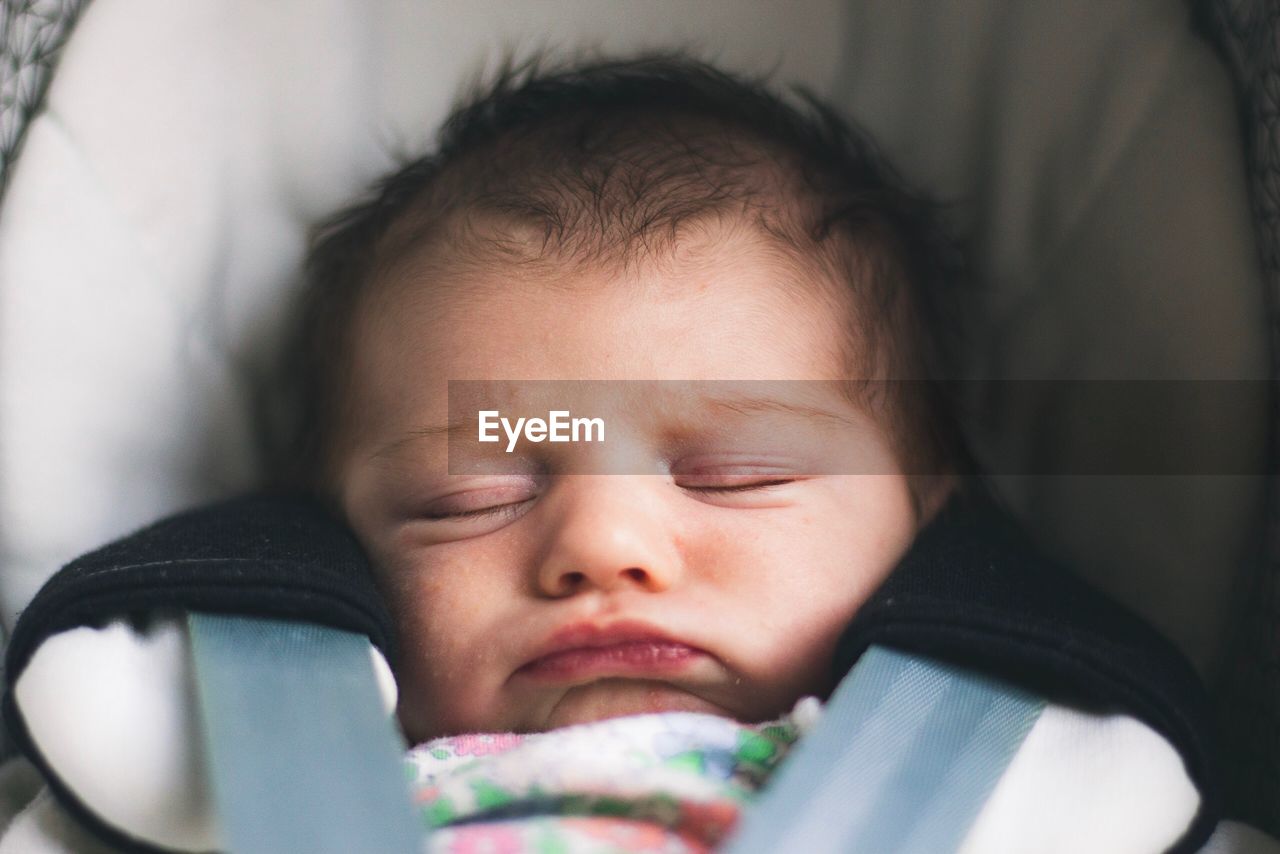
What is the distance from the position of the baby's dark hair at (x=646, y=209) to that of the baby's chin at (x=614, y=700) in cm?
31

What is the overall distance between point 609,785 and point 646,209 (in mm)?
452

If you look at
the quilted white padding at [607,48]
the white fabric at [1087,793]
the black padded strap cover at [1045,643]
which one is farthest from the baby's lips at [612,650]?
the quilted white padding at [607,48]

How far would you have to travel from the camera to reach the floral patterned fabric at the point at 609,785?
0.71m

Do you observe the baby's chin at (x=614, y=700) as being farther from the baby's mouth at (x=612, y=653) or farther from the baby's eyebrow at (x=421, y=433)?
the baby's eyebrow at (x=421, y=433)

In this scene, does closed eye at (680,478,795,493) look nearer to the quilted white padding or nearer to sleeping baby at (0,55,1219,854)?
sleeping baby at (0,55,1219,854)

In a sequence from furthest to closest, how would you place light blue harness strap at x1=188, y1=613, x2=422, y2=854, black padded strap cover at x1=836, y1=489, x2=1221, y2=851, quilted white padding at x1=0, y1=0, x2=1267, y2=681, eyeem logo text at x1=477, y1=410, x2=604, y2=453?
quilted white padding at x1=0, y1=0, x2=1267, y2=681 < eyeem logo text at x1=477, y1=410, x2=604, y2=453 < black padded strap cover at x1=836, y1=489, x2=1221, y2=851 < light blue harness strap at x1=188, y1=613, x2=422, y2=854

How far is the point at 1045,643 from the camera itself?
31.6 inches

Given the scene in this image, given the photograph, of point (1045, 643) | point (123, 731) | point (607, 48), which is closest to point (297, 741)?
point (123, 731)

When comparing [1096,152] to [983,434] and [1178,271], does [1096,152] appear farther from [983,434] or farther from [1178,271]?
[983,434]

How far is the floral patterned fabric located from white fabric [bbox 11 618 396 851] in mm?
89

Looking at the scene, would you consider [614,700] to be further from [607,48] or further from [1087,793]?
[607,48]

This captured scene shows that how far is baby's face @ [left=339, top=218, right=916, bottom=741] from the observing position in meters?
0.87

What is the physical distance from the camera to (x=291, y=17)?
1.26 meters

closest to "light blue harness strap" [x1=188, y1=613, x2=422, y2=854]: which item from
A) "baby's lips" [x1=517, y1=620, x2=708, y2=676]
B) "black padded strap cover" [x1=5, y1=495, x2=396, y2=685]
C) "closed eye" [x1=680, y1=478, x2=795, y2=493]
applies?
"black padded strap cover" [x1=5, y1=495, x2=396, y2=685]
